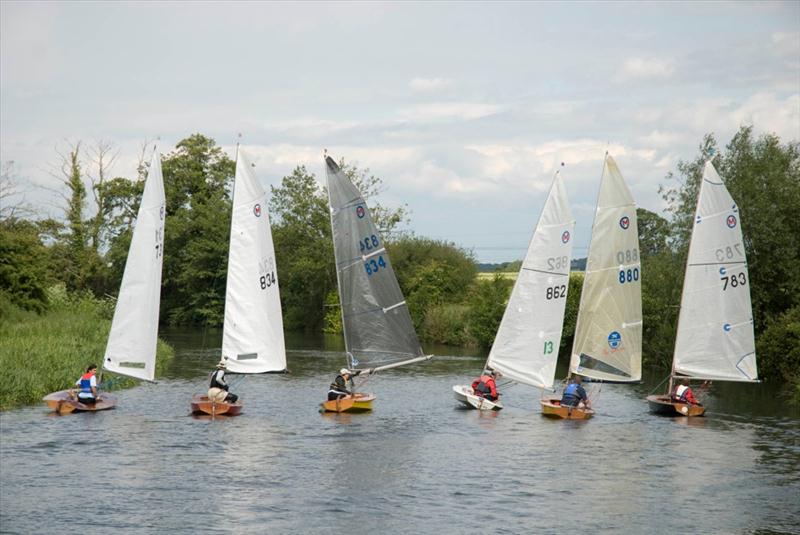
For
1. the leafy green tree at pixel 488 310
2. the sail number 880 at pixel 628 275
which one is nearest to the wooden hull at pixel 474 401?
the sail number 880 at pixel 628 275

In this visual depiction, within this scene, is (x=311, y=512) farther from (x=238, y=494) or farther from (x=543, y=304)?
(x=543, y=304)

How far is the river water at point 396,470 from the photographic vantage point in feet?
75.6

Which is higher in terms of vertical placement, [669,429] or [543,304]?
[543,304]

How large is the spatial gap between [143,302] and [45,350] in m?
7.29

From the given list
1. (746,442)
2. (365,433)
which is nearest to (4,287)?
(365,433)

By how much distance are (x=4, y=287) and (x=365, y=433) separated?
103 ft

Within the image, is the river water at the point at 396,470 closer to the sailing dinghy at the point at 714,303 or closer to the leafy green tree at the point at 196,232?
the sailing dinghy at the point at 714,303

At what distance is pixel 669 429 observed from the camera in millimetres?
36188

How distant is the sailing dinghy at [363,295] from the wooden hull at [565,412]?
505 cm

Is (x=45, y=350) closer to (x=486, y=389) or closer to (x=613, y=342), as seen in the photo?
(x=486, y=389)

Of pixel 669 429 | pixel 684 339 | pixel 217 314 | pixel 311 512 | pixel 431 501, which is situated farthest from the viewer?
pixel 217 314

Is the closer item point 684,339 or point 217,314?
point 684,339

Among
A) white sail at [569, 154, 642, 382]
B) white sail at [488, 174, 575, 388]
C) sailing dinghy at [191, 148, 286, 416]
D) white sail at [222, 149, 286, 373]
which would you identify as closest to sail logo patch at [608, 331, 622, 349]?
white sail at [569, 154, 642, 382]

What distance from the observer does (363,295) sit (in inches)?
1500
